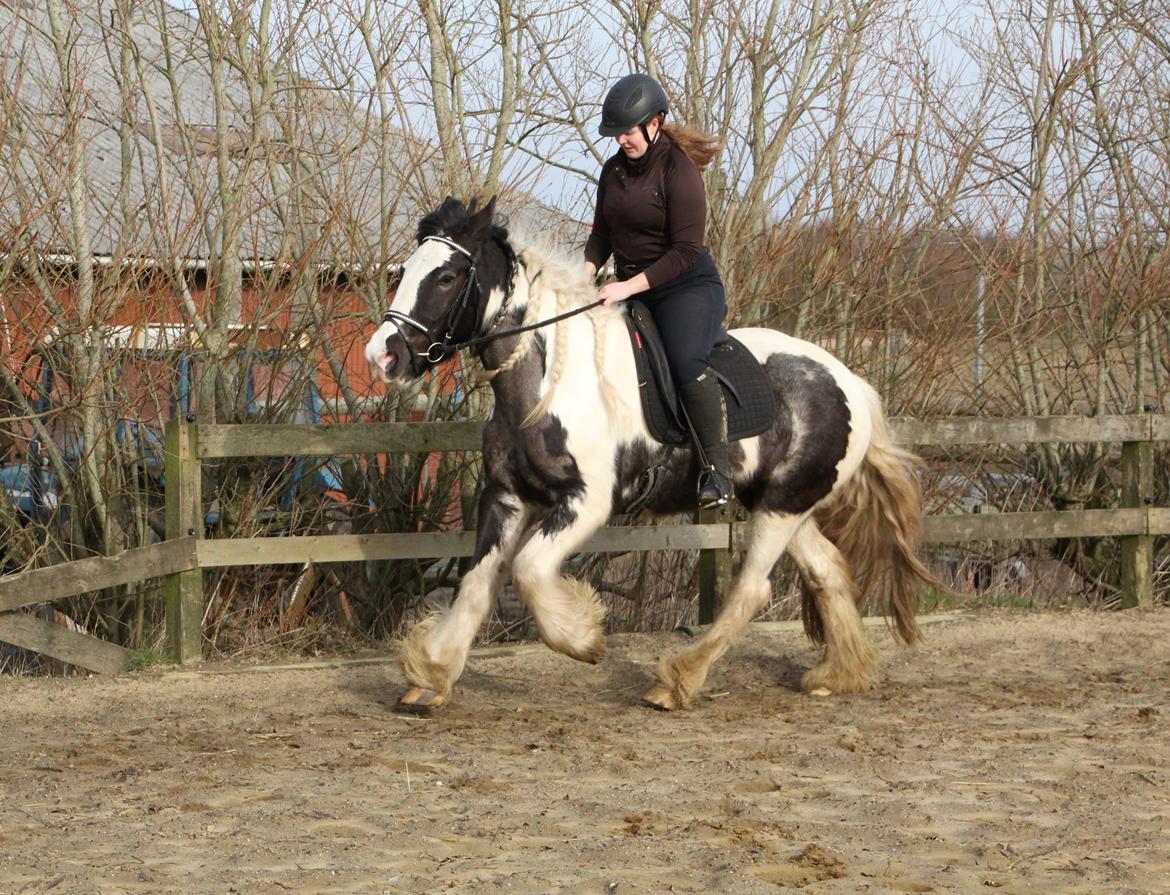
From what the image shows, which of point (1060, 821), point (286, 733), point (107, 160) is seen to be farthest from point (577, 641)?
point (107, 160)

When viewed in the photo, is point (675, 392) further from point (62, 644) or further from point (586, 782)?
point (62, 644)

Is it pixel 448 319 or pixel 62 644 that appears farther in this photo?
pixel 62 644

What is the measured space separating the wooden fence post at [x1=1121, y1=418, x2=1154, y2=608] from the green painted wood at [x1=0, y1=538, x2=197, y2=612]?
5.84 m

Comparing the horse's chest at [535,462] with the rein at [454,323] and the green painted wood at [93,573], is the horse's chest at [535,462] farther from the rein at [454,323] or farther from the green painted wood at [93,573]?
the green painted wood at [93,573]

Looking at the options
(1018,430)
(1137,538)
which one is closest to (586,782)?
(1018,430)

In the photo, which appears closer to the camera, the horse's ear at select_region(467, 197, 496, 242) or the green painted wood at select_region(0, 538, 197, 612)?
the horse's ear at select_region(467, 197, 496, 242)

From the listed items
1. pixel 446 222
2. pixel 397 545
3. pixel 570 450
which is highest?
pixel 446 222

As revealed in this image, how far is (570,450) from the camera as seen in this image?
19.2 feet

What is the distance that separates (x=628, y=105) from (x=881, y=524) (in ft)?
8.30

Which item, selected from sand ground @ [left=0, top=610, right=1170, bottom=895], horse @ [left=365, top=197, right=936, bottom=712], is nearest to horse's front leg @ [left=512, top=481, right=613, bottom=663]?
horse @ [left=365, top=197, right=936, bottom=712]

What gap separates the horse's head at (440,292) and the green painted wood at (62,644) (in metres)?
2.24

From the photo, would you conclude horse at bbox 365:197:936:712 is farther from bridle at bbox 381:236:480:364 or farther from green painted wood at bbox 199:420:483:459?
green painted wood at bbox 199:420:483:459

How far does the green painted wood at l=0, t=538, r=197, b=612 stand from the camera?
6.24 metres

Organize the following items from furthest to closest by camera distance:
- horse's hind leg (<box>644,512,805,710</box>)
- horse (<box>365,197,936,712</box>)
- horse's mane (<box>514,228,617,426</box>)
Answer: horse's hind leg (<box>644,512,805,710</box>) → horse's mane (<box>514,228,617,426</box>) → horse (<box>365,197,936,712</box>)
